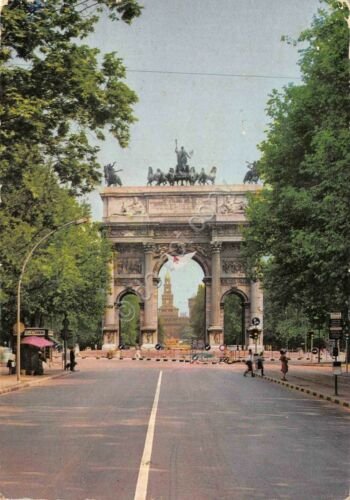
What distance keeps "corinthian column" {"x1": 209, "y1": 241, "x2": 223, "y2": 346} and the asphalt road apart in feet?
219

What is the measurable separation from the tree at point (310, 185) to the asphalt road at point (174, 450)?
5138mm

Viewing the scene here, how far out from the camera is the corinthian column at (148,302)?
9050cm

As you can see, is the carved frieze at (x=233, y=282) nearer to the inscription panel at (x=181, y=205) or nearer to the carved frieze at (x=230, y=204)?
the carved frieze at (x=230, y=204)

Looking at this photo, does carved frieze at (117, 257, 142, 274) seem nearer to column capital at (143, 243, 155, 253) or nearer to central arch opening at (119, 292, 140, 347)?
column capital at (143, 243, 155, 253)

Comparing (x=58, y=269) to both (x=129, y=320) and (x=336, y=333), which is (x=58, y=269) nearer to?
(x=336, y=333)

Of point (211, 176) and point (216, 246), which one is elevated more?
point (211, 176)

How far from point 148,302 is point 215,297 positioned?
7323 millimetres

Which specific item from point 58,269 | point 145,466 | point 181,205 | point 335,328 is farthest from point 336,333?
point 181,205

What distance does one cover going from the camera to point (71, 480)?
920cm

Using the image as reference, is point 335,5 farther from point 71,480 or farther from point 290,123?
point 71,480

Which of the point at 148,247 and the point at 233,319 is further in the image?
the point at 233,319

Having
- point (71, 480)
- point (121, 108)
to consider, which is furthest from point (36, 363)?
point (71, 480)

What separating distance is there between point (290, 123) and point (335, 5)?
677 centimetres

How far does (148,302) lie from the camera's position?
91.0 meters
